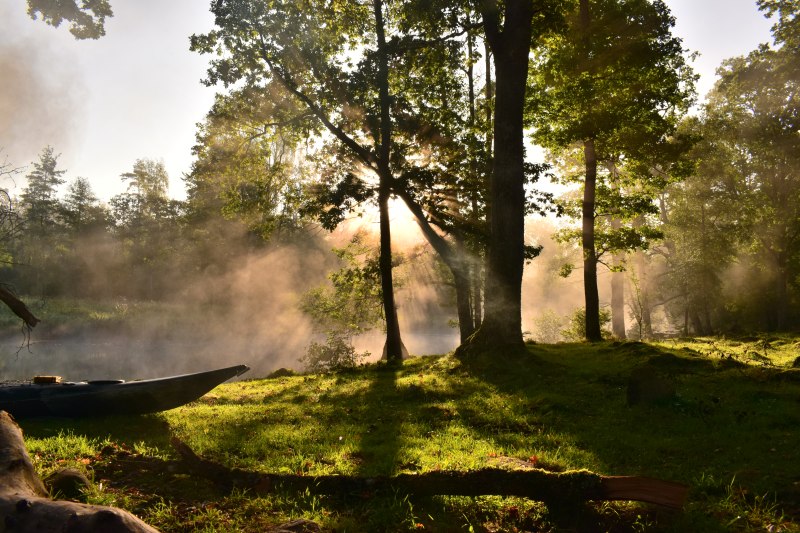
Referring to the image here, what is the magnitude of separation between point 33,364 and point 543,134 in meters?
37.6

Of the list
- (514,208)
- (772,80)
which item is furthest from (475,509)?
(772,80)

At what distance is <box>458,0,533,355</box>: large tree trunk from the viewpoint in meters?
13.8

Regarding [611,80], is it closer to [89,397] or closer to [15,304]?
[89,397]

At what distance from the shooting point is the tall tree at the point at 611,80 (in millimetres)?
17016

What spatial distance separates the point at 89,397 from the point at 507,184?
12.1 metres

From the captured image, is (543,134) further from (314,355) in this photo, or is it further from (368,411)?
(314,355)

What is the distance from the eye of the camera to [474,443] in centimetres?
703

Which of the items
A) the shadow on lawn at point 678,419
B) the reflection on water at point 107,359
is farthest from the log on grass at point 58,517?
the reflection on water at point 107,359

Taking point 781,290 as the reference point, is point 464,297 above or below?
above

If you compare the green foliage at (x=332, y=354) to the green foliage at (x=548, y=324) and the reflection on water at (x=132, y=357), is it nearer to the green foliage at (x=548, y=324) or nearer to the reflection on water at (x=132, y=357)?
the reflection on water at (x=132, y=357)

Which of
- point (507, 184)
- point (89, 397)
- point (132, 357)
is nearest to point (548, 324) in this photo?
point (507, 184)

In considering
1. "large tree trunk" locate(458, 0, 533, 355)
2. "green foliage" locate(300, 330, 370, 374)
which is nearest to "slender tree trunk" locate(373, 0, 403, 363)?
"large tree trunk" locate(458, 0, 533, 355)

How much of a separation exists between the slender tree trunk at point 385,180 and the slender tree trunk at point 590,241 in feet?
28.3

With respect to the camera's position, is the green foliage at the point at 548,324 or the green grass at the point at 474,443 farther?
the green foliage at the point at 548,324
